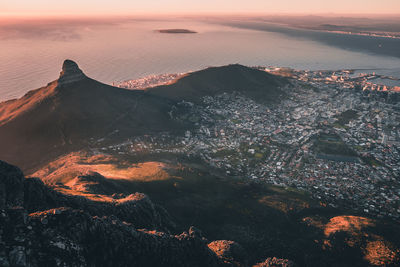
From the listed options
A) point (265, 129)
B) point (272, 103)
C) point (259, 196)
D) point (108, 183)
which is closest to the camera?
point (108, 183)

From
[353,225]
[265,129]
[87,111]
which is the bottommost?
[353,225]

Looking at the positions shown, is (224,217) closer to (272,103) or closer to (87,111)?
(87,111)

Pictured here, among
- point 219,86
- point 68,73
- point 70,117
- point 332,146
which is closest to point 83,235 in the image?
point 70,117

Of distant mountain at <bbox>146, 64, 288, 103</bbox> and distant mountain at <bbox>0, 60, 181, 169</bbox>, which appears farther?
distant mountain at <bbox>146, 64, 288, 103</bbox>

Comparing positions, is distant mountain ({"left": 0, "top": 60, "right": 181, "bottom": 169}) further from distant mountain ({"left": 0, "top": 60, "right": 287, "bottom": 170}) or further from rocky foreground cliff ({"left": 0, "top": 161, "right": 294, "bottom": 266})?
rocky foreground cliff ({"left": 0, "top": 161, "right": 294, "bottom": 266})

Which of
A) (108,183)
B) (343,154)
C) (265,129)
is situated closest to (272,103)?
(265,129)

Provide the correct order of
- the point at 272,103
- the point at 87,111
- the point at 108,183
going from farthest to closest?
the point at 272,103 → the point at 87,111 → the point at 108,183

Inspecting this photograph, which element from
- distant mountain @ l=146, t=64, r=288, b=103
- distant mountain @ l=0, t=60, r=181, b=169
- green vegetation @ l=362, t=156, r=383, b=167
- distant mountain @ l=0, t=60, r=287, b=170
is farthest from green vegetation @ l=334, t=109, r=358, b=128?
distant mountain @ l=0, t=60, r=181, b=169
